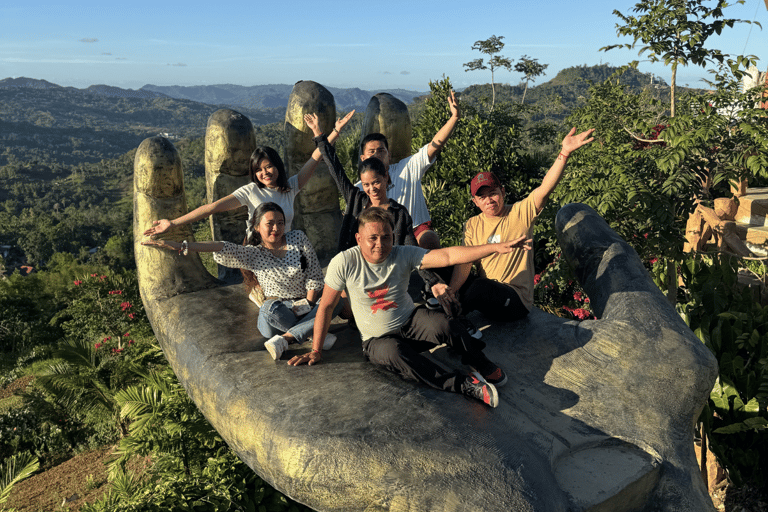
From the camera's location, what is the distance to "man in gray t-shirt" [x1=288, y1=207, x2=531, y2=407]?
3.35 metres

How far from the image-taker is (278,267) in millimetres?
4293

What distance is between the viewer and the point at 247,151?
5.41m

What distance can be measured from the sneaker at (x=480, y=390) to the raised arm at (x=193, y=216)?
2353 mm

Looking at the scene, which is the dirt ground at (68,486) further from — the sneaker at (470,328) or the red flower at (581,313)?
the red flower at (581,313)

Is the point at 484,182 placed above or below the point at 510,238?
above

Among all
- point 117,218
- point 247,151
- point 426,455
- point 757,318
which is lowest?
point 117,218

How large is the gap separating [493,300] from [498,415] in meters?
1.13

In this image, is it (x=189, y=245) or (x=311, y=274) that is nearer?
(x=189, y=245)

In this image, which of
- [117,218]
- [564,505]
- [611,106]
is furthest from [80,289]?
[117,218]

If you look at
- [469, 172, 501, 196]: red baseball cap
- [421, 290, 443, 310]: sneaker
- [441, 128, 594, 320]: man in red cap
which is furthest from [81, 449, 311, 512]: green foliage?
[469, 172, 501, 196]: red baseball cap

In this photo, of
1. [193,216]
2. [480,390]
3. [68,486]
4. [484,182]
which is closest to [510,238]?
[484,182]

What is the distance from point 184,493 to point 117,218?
66.6 m

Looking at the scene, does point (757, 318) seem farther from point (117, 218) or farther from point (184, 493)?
point (117, 218)

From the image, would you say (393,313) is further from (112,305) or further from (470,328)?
(112,305)
